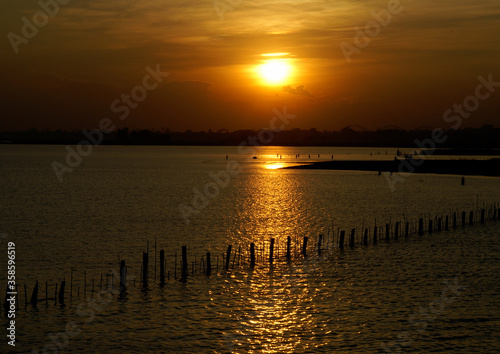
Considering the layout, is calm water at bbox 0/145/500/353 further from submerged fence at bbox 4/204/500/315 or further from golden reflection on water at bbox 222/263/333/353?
submerged fence at bbox 4/204/500/315

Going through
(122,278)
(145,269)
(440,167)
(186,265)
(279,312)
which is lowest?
(279,312)

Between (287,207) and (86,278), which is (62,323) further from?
(287,207)

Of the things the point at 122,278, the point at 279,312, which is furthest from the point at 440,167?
the point at 122,278

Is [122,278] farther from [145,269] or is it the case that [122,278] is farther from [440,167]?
[440,167]

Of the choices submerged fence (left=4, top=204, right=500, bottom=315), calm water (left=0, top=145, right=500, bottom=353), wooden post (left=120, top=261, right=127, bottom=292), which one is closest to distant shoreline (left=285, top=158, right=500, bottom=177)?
calm water (left=0, top=145, right=500, bottom=353)

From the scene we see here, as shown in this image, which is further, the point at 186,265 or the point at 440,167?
the point at 440,167

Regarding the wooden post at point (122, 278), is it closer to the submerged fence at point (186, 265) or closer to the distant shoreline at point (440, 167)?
the submerged fence at point (186, 265)

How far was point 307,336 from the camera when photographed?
25.1m

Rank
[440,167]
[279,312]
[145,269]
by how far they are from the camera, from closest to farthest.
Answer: [279,312] < [145,269] < [440,167]

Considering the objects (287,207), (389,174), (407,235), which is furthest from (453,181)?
(407,235)

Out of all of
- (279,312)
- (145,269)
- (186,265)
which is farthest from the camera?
(186,265)

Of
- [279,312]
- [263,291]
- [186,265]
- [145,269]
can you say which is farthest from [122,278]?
[279,312]

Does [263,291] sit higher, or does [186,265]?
[186,265]

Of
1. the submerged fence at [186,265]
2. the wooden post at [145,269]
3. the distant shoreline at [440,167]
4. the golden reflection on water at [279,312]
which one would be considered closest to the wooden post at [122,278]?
the submerged fence at [186,265]
